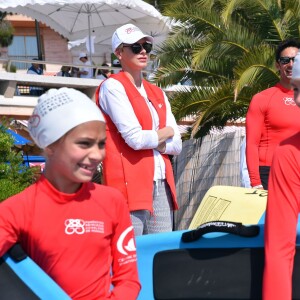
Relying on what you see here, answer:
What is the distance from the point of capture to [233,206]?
3859 millimetres

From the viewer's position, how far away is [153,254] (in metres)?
3.21

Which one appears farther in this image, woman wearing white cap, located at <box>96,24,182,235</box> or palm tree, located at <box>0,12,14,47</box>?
palm tree, located at <box>0,12,14,47</box>

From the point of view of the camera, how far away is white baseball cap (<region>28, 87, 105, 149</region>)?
8.67 ft

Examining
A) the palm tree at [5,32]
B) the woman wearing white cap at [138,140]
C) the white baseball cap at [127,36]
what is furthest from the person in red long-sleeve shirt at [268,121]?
the palm tree at [5,32]

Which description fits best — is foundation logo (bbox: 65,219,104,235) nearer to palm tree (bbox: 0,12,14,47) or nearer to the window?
palm tree (bbox: 0,12,14,47)

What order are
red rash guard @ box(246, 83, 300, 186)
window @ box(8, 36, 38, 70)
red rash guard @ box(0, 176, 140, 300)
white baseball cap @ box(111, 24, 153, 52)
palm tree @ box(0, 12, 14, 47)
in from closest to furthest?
red rash guard @ box(0, 176, 140, 300)
white baseball cap @ box(111, 24, 153, 52)
red rash guard @ box(246, 83, 300, 186)
palm tree @ box(0, 12, 14, 47)
window @ box(8, 36, 38, 70)

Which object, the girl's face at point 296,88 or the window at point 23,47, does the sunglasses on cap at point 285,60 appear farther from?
the window at point 23,47

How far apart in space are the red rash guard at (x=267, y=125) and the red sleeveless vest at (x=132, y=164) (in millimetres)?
850

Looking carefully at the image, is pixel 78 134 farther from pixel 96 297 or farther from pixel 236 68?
pixel 236 68

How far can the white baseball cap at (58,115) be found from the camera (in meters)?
2.64

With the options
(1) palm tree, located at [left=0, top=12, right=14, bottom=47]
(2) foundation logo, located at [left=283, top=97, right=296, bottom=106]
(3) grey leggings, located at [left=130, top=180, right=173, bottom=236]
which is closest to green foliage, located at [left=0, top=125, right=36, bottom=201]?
(3) grey leggings, located at [left=130, top=180, right=173, bottom=236]

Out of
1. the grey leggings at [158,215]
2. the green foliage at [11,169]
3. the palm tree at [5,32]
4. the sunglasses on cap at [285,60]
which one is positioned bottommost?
the palm tree at [5,32]

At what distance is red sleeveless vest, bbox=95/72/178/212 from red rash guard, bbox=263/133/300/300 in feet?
5.92

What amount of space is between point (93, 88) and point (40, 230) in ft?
56.8
